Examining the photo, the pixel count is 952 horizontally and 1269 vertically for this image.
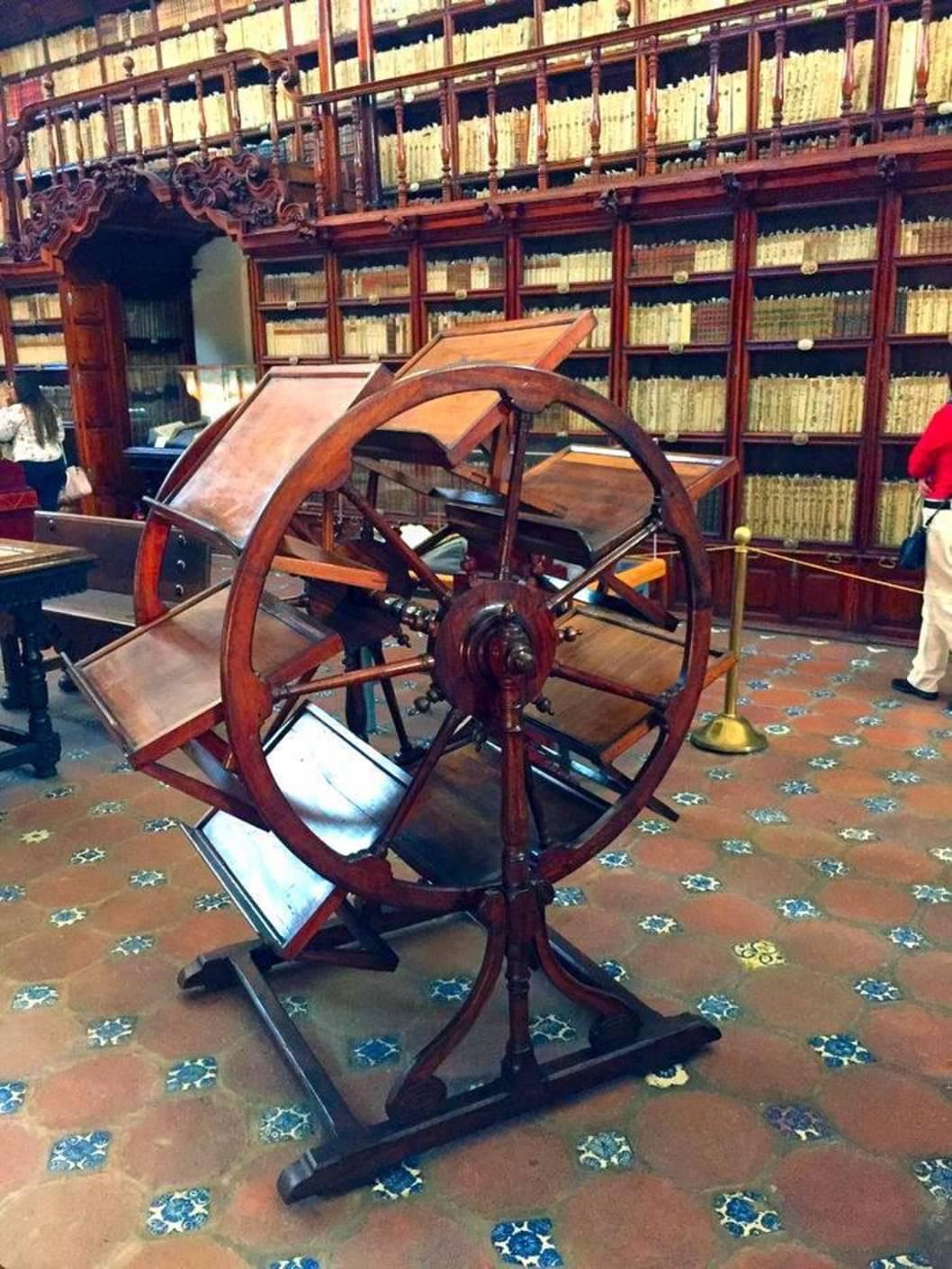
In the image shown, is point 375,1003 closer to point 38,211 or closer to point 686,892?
point 686,892

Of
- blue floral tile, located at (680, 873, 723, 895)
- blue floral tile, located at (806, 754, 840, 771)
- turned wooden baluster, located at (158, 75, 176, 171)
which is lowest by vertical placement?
blue floral tile, located at (806, 754, 840, 771)

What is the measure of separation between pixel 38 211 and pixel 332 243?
2.50 metres

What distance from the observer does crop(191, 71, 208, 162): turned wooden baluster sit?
6.44m

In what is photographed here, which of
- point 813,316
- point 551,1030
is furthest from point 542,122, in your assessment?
point 551,1030

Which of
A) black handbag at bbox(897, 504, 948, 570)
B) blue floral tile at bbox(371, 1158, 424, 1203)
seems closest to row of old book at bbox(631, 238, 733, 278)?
black handbag at bbox(897, 504, 948, 570)

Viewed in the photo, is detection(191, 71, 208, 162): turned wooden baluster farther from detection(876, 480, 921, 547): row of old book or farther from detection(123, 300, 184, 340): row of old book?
detection(876, 480, 921, 547): row of old book

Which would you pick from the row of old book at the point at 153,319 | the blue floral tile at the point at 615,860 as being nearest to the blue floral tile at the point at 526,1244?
the blue floral tile at the point at 615,860

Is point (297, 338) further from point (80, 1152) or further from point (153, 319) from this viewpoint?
point (80, 1152)

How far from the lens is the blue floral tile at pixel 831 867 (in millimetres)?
2812

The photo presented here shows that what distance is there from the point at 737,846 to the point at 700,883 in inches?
10.2

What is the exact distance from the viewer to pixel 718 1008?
225cm

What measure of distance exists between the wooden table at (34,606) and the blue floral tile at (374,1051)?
6.26ft

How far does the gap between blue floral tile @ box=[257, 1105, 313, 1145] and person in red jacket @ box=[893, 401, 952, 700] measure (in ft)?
10.5

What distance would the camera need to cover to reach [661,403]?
553cm
